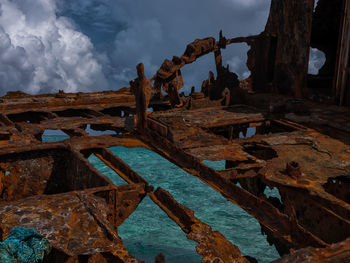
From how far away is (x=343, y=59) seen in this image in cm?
987

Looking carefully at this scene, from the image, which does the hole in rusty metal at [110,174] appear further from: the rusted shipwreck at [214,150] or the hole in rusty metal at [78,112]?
the hole in rusty metal at [78,112]

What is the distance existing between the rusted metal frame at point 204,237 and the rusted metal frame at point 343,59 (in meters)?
6.98

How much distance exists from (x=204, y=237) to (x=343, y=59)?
7744 millimetres

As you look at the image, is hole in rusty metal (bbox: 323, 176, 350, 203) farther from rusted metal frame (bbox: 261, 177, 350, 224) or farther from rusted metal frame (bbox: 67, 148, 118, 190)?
rusted metal frame (bbox: 67, 148, 118, 190)

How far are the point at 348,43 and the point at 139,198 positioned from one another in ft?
24.5

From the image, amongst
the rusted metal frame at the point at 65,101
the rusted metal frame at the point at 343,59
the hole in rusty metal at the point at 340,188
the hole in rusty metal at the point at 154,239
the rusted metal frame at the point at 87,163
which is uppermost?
the rusted metal frame at the point at 343,59

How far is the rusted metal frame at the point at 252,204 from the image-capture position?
399 centimetres

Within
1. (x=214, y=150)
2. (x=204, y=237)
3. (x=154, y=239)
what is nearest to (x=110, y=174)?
(x=154, y=239)

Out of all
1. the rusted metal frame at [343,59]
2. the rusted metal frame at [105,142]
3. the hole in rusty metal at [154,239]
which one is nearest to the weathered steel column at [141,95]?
the rusted metal frame at [105,142]

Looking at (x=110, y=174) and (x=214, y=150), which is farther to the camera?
(x=110, y=174)

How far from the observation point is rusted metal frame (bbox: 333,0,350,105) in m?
9.67

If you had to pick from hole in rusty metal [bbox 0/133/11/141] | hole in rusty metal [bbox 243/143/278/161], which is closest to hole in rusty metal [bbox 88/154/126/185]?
hole in rusty metal [bbox 0/133/11/141]

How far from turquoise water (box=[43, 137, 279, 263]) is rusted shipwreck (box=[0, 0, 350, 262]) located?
8.71 meters

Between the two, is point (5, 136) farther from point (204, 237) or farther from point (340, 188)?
point (340, 188)
